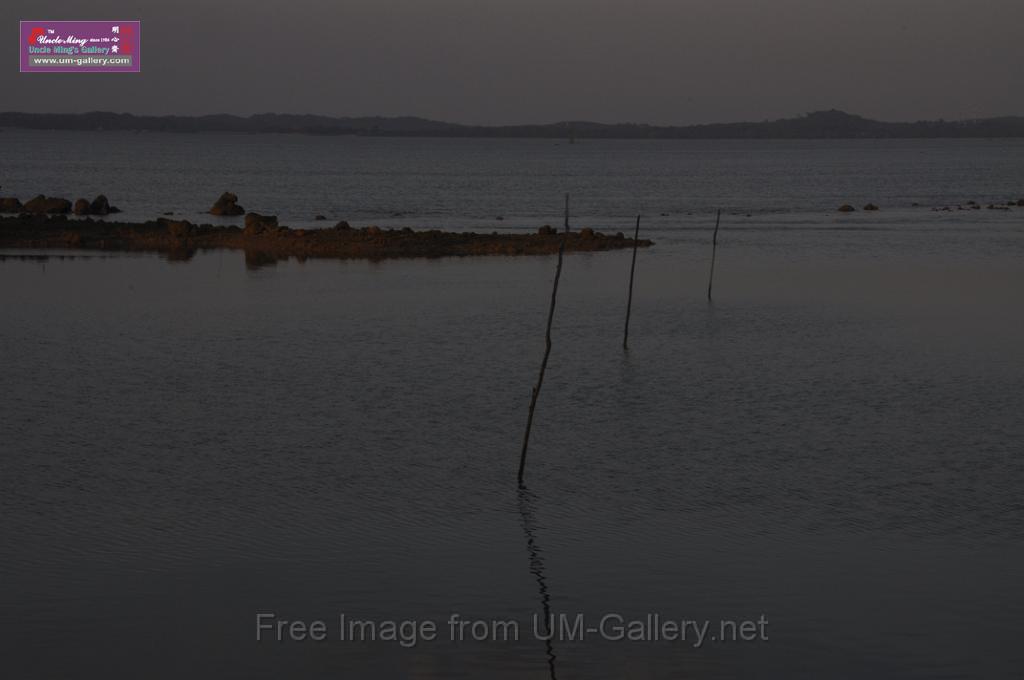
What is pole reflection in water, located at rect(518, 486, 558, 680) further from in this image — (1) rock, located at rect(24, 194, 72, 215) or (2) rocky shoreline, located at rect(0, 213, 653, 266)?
(1) rock, located at rect(24, 194, 72, 215)

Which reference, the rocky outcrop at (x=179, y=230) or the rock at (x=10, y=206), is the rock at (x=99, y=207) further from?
Answer: the rocky outcrop at (x=179, y=230)

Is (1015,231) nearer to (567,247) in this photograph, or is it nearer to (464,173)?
(567,247)

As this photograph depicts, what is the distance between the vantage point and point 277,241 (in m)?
54.9

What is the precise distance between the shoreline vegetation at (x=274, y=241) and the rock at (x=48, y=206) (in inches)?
373

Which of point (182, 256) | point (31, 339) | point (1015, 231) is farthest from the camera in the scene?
point (1015, 231)

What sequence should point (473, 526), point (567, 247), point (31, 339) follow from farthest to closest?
point (567, 247) < point (31, 339) < point (473, 526)

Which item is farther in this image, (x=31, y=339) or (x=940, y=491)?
(x=31, y=339)

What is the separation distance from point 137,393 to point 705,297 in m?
21.1

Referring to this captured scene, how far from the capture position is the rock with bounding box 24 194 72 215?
69.2 meters

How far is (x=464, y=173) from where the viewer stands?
161m

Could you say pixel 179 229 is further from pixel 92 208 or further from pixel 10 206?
pixel 10 206

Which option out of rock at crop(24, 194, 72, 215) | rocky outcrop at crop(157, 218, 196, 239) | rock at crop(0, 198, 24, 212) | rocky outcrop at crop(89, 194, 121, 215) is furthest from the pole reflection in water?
rock at crop(0, 198, 24, 212)

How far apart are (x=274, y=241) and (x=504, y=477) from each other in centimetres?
3911

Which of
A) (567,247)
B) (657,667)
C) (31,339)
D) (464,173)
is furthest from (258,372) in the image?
(464,173)
